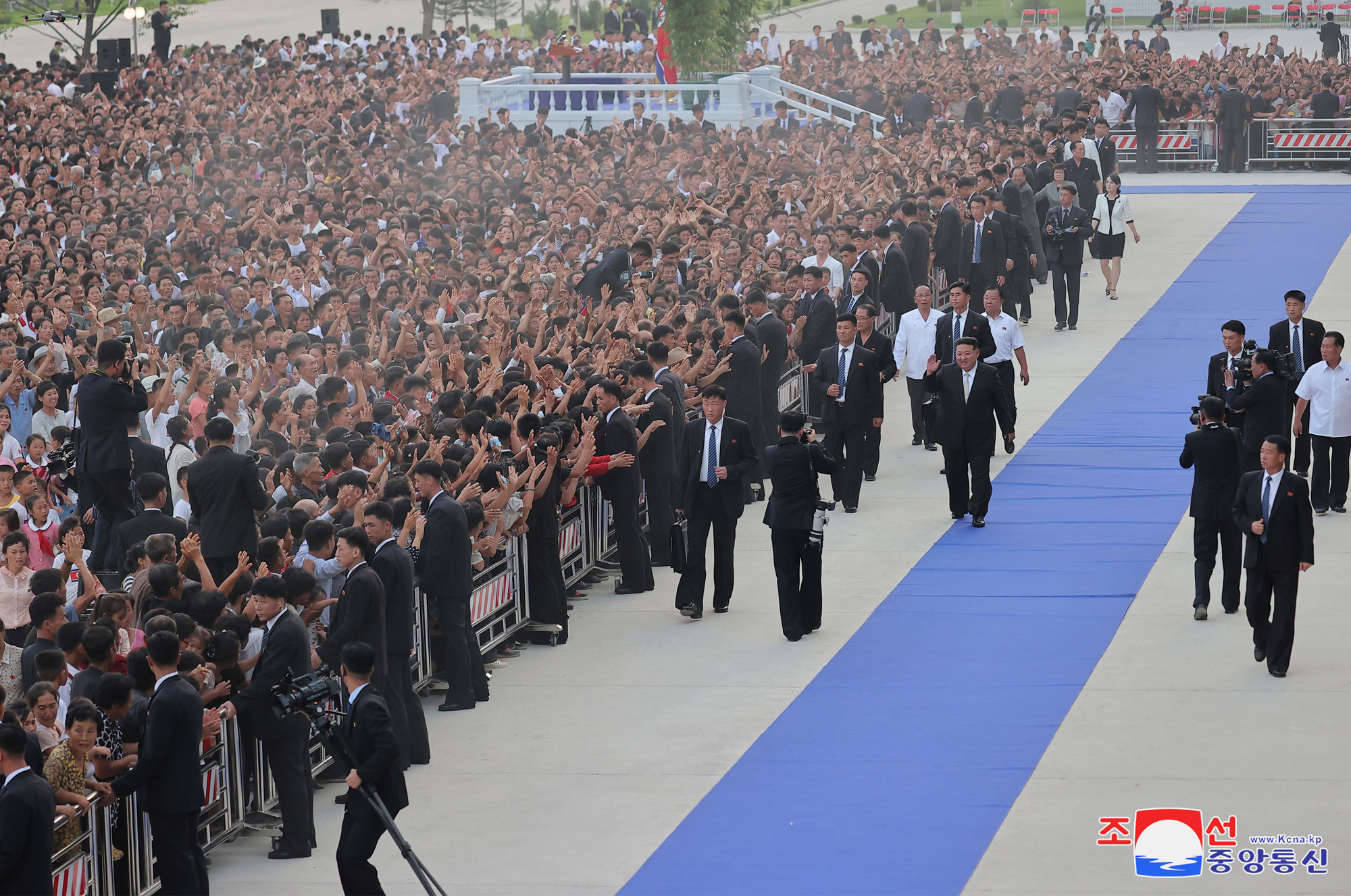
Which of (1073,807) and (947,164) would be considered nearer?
(1073,807)

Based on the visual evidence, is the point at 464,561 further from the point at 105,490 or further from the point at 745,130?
the point at 745,130

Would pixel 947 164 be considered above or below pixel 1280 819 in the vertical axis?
above

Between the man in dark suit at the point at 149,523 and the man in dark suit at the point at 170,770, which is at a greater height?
the man in dark suit at the point at 149,523

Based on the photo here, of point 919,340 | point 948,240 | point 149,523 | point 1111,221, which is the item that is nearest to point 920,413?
point 919,340

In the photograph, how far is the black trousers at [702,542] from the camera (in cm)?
1396

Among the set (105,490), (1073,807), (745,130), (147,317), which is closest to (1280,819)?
(1073,807)

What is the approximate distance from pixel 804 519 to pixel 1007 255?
10854 mm

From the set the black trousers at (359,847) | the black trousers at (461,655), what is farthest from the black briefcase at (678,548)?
the black trousers at (359,847)

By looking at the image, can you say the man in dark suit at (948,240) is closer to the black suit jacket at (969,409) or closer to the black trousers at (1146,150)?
the black suit jacket at (969,409)

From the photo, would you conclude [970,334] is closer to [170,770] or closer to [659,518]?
[659,518]

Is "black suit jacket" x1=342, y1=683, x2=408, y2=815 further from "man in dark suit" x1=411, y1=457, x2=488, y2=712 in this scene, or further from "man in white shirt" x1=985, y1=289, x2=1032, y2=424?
"man in white shirt" x1=985, y1=289, x2=1032, y2=424

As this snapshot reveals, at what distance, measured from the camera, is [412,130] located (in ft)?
120

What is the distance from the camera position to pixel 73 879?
28.2ft

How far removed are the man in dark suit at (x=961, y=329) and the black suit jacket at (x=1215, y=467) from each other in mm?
4043
